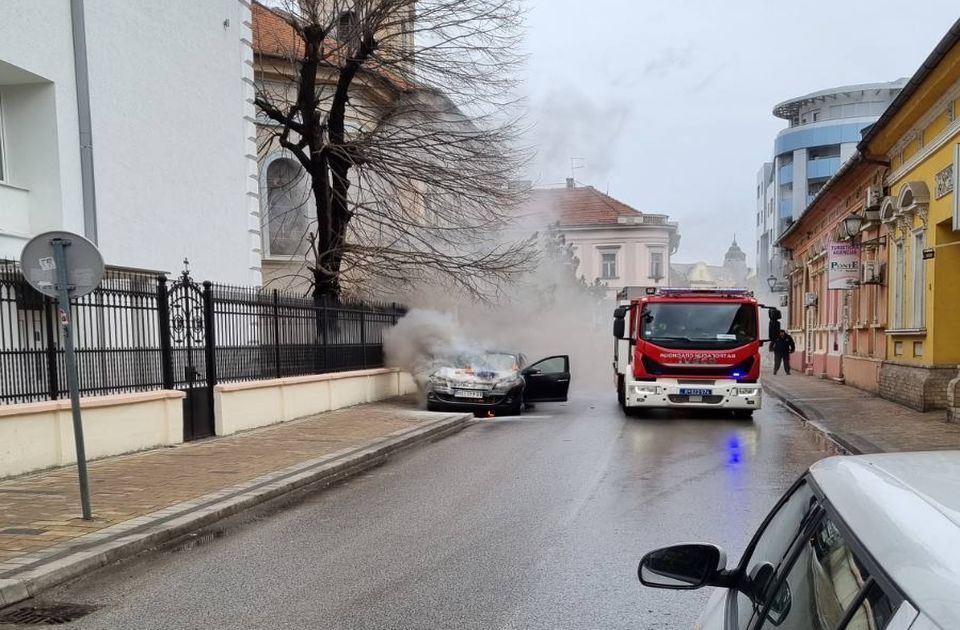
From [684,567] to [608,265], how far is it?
61.9 meters

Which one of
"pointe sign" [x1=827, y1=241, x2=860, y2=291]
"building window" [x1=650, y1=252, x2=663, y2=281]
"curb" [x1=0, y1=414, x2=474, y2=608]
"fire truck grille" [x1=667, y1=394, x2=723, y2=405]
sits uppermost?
"building window" [x1=650, y1=252, x2=663, y2=281]

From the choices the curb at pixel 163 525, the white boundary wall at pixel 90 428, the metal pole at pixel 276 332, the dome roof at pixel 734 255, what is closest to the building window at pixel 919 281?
the curb at pixel 163 525

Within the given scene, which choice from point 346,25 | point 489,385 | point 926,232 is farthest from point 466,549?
point 346,25

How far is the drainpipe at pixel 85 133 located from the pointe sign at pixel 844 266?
16943 millimetres

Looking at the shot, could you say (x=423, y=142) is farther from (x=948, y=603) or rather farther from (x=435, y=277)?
(x=948, y=603)

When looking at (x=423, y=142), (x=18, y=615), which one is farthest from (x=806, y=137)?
(x=18, y=615)

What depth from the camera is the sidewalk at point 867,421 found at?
10.6m

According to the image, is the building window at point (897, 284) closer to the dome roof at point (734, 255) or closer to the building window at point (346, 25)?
the building window at point (346, 25)

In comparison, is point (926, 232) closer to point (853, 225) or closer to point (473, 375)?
point (853, 225)

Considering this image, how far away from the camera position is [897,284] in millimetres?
16875

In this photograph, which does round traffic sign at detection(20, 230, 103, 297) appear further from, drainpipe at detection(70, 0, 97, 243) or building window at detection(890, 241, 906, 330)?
building window at detection(890, 241, 906, 330)

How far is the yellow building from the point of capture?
43.4 ft

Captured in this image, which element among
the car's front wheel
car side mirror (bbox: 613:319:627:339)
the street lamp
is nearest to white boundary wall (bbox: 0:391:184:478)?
the car's front wheel

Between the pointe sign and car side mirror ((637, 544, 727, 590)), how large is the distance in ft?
62.8
